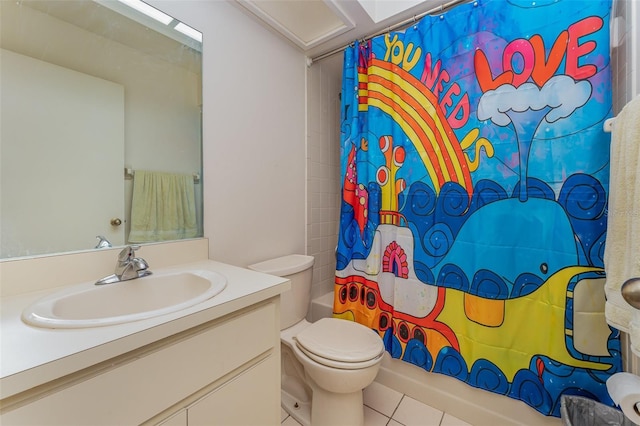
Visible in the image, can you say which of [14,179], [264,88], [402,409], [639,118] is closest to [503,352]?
[402,409]

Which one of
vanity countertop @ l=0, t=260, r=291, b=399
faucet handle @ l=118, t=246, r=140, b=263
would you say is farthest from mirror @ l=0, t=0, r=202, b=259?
vanity countertop @ l=0, t=260, r=291, b=399

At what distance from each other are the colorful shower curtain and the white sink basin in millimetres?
980

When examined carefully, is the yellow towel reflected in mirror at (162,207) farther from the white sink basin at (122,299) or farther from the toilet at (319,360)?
the toilet at (319,360)

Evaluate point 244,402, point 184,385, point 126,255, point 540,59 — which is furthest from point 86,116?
point 540,59

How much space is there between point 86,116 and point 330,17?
136 centimetres

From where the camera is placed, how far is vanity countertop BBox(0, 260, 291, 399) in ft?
1.36

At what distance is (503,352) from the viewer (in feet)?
3.83

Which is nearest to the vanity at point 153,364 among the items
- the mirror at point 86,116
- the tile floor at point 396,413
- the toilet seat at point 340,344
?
the mirror at point 86,116

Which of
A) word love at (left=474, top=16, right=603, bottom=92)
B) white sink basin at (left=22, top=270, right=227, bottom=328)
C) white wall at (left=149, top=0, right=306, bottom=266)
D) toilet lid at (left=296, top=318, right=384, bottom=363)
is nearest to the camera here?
white sink basin at (left=22, top=270, right=227, bottom=328)

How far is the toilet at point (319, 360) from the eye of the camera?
1076 millimetres

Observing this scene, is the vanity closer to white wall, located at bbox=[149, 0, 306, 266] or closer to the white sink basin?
the white sink basin

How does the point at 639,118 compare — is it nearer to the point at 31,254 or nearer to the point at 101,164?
the point at 101,164

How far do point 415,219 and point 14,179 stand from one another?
5.16ft

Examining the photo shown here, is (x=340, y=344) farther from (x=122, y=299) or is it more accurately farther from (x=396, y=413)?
(x=122, y=299)
